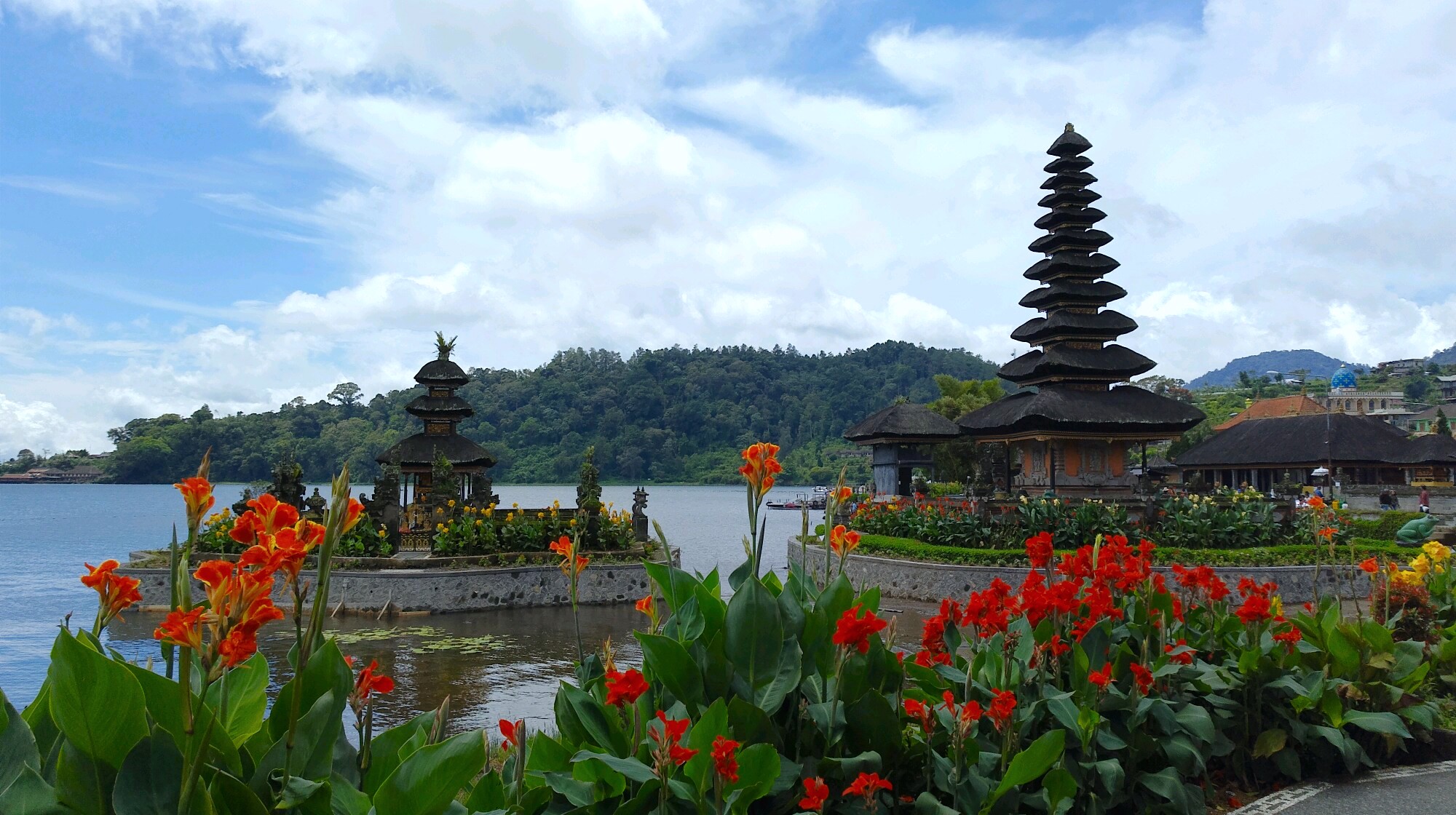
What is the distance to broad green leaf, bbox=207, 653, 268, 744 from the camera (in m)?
2.18

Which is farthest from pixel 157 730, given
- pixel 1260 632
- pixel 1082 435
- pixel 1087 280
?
pixel 1087 280

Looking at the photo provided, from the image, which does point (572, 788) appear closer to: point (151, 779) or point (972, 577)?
point (151, 779)

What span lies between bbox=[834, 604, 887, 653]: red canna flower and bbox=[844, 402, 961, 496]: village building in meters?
24.4

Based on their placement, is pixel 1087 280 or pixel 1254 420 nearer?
pixel 1087 280

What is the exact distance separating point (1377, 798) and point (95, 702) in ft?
17.4

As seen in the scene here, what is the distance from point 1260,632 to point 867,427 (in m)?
23.1

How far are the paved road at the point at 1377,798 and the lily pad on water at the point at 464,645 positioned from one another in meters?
10.9

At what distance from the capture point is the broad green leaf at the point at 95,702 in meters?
1.79

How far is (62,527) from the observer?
5675 cm

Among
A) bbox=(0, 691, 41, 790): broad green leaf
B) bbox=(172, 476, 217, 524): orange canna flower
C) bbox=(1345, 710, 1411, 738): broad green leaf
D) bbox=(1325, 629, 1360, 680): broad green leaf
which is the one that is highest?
bbox=(172, 476, 217, 524): orange canna flower

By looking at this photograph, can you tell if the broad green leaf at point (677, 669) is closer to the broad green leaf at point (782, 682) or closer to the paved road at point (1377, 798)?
the broad green leaf at point (782, 682)

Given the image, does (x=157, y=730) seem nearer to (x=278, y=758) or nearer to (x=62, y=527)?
(x=278, y=758)

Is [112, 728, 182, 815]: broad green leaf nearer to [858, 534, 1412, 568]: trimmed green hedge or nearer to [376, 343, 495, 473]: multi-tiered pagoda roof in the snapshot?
[858, 534, 1412, 568]: trimmed green hedge

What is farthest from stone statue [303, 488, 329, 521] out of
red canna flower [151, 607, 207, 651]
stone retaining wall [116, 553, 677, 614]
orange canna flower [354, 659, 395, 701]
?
red canna flower [151, 607, 207, 651]
